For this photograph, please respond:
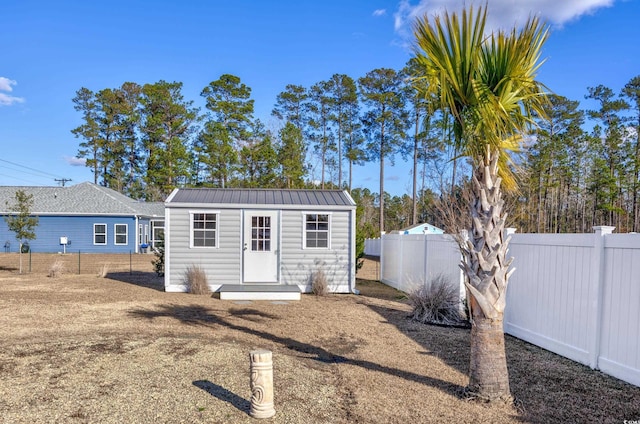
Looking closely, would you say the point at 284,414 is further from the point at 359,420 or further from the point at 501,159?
the point at 501,159

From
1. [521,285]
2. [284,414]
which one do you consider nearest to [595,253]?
[521,285]

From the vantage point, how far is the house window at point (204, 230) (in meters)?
11.5

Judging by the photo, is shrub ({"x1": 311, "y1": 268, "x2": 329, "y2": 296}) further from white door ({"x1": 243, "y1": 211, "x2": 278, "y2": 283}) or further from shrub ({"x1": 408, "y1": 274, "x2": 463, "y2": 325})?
shrub ({"x1": 408, "y1": 274, "x2": 463, "y2": 325})

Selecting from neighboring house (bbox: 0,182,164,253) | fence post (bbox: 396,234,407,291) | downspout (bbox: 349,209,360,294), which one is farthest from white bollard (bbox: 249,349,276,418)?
neighboring house (bbox: 0,182,164,253)

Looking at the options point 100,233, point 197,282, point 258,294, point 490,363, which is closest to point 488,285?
point 490,363

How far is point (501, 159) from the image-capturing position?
13.8ft

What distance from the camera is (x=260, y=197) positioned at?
40.2 feet

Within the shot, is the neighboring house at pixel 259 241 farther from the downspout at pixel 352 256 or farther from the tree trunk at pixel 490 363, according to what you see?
the tree trunk at pixel 490 363

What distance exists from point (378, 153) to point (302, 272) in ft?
80.5

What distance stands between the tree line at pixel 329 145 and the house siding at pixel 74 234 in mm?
7550

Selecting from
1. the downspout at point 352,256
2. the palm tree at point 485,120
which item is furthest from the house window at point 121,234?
the palm tree at point 485,120

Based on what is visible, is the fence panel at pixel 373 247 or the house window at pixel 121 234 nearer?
the house window at pixel 121 234

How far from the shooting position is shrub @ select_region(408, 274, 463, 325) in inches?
307

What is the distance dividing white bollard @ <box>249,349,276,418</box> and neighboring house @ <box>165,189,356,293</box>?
25.2 ft
